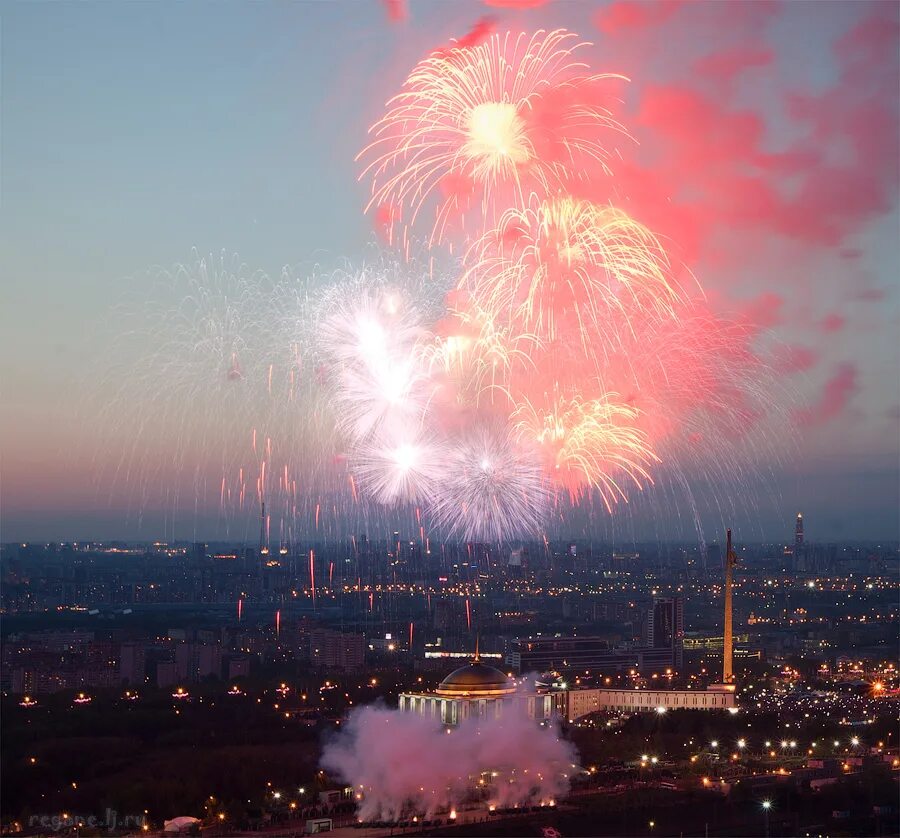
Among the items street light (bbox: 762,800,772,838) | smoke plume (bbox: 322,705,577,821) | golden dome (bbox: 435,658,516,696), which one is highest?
golden dome (bbox: 435,658,516,696)

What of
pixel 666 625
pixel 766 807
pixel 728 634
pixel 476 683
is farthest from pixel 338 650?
pixel 766 807

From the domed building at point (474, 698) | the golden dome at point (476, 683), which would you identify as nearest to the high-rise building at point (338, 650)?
the domed building at point (474, 698)

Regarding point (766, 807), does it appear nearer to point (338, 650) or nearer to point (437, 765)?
point (437, 765)

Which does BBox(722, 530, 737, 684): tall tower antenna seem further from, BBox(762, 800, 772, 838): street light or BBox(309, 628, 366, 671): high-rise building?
BBox(762, 800, 772, 838): street light

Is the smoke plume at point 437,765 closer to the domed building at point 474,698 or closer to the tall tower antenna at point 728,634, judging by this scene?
the domed building at point 474,698

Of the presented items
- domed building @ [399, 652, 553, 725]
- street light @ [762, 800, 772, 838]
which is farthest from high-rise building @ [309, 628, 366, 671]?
street light @ [762, 800, 772, 838]

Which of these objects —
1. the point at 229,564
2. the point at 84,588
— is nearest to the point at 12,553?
the point at 84,588

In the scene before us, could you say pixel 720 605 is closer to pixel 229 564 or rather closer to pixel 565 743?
pixel 229 564
